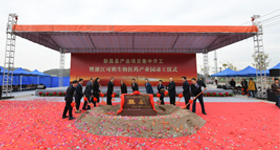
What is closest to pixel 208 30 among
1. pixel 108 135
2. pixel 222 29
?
pixel 222 29

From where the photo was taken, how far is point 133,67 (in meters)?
12.4

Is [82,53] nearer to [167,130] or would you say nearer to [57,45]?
[57,45]

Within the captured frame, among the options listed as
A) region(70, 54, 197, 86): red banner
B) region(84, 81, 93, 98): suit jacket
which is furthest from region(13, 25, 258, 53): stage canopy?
region(84, 81, 93, 98): suit jacket

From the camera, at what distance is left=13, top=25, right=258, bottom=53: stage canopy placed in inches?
304

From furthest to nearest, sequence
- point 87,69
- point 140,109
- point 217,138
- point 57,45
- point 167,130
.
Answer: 1. point 87,69
2. point 57,45
3. point 140,109
4. point 167,130
5. point 217,138

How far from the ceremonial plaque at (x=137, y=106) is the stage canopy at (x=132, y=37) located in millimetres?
4851

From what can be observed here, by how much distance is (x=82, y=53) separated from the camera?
40.4 ft

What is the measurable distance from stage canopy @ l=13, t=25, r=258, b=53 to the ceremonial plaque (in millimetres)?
4851

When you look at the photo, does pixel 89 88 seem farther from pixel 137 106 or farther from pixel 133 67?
pixel 133 67

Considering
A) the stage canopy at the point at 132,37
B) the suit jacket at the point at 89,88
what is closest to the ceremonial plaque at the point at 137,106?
the suit jacket at the point at 89,88

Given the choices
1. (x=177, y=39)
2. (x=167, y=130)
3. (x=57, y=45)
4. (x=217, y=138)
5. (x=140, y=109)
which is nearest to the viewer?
(x=217, y=138)

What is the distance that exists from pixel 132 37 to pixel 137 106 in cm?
656

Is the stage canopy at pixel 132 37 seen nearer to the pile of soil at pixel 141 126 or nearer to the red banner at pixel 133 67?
the red banner at pixel 133 67

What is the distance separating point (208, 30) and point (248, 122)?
6.12 m
